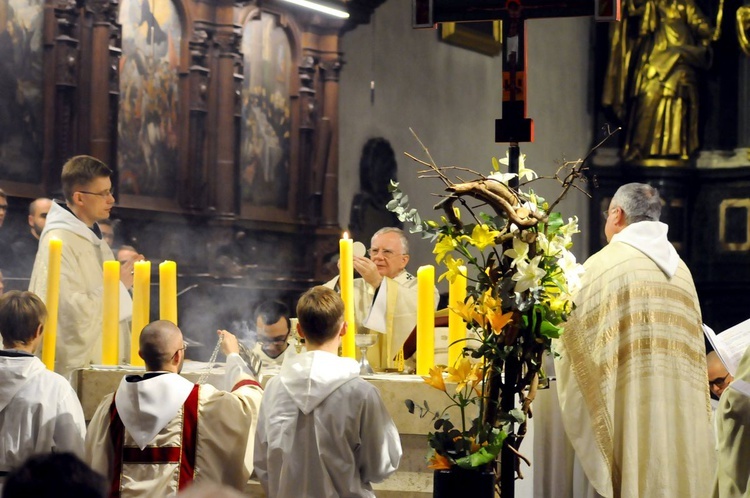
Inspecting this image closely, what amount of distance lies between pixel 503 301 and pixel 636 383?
1775 millimetres

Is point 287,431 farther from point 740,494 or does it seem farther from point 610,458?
point 610,458

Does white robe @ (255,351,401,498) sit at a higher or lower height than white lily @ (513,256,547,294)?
lower

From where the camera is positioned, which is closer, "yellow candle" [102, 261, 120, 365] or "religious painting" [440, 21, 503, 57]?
"yellow candle" [102, 261, 120, 365]

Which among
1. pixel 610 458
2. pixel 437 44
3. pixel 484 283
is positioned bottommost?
pixel 610 458

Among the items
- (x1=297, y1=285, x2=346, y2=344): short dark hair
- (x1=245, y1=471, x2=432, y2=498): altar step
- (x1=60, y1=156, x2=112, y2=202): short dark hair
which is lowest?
(x1=245, y1=471, x2=432, y2=498): altar step

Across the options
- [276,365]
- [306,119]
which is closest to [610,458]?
[276,365]

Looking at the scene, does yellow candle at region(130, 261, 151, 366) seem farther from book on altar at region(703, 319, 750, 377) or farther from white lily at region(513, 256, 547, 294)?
book on altar at region(703, 319, 750, 377)

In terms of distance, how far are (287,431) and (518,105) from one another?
3.98 feet

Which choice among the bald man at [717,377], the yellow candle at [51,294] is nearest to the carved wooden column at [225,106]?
the bald man at [717,377]

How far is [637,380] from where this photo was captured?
192 inches

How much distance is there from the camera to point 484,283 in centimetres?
341

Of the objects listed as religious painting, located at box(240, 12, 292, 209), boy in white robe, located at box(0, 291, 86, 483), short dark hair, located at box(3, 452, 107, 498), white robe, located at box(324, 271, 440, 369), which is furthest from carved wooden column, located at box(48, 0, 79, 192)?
short dark hair, located at box(3, 452, 107, 498)

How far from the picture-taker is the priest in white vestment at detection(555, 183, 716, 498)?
482 cm

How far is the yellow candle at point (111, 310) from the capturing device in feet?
14.3
